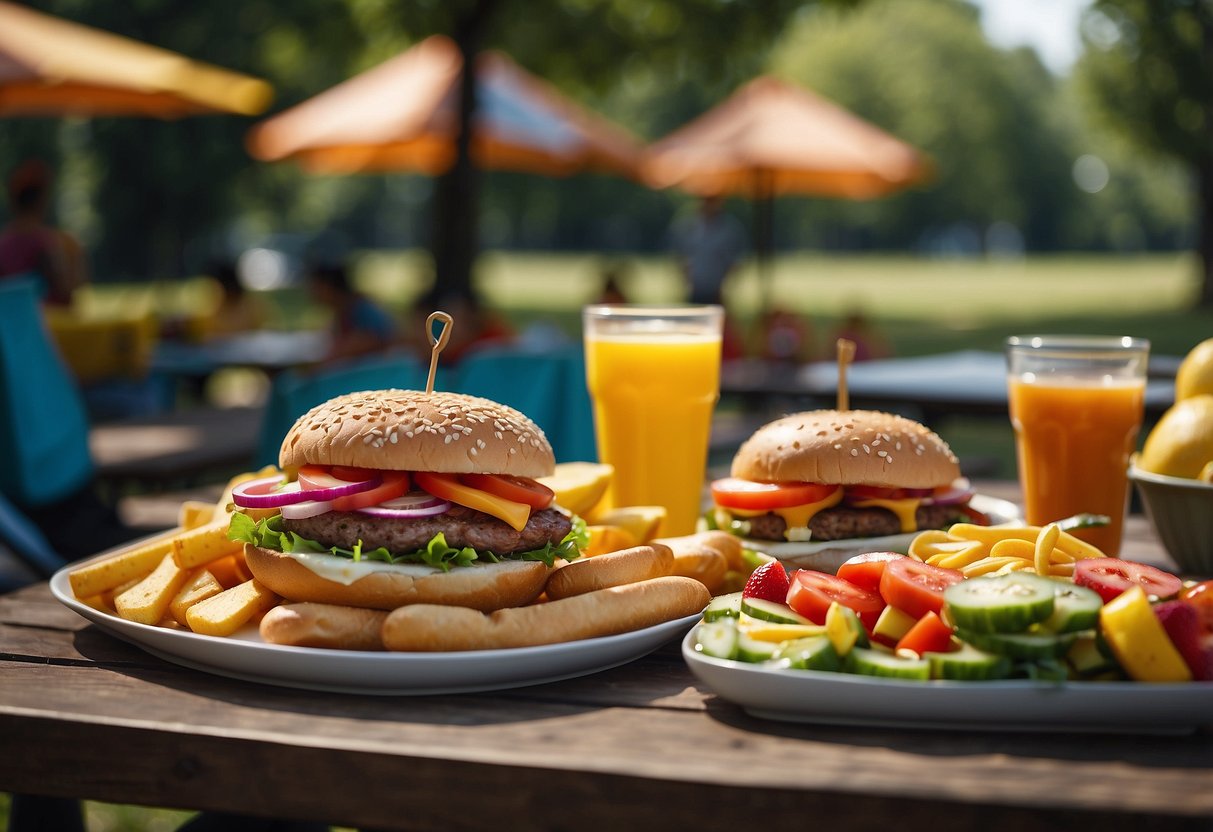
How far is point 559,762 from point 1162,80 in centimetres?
3333

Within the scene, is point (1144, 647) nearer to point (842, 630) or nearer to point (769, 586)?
point (842, 630)

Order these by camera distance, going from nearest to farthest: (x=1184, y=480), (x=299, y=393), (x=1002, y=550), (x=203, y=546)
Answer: (x=1002, y=550)
(x=203, y=546)
(x=1184, y=480)
(x=299, y=393)

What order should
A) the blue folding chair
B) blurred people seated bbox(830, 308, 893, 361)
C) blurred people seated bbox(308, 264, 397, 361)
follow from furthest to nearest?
blurred people seated bbox(830, 308, 893, 361), blurred people seated bbox(308, 264, 397, 361), the blue folding chair

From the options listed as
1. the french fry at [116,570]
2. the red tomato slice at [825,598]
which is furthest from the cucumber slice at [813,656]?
the french fry at [116,570]

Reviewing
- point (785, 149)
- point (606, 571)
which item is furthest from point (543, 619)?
point (785, 149)

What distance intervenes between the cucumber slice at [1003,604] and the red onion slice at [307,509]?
2.77ft

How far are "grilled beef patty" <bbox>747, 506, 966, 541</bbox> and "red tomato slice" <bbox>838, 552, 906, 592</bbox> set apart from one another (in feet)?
1.45

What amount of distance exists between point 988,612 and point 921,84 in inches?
2604

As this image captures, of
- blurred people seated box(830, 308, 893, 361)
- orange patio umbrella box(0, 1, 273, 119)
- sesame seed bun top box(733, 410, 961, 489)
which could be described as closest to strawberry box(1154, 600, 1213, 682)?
sesame seed bun top box(733, 410, 961, 489)

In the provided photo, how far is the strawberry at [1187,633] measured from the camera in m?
1.32

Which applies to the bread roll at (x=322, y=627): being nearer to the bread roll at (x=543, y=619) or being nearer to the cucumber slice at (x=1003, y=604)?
the bread roll at (x=543, y=619)

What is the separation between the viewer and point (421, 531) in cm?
169

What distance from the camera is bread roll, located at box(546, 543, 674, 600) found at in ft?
5.37

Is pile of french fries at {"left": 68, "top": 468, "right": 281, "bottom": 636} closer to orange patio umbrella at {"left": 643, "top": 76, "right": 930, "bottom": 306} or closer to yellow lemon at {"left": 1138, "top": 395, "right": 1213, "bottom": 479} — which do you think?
yellow lemon at {"left": 1138, "top": 395, "right": 1213, "bottom": 479}
